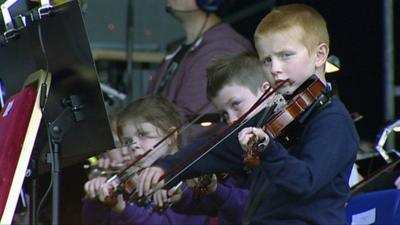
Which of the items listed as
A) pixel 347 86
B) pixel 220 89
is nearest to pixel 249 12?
pixel 347 86

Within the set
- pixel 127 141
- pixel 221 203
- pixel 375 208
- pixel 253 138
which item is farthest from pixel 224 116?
pixel 253 138

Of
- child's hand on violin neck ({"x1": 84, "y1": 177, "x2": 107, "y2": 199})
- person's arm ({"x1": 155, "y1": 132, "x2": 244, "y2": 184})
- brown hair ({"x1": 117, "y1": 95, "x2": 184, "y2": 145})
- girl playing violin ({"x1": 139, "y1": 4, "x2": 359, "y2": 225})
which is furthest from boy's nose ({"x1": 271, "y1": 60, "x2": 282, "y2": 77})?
brown hair ({"x1": 117, "y1": 95, "x2": 184, "y2": 145})

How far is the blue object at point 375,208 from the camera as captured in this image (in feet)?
9.29

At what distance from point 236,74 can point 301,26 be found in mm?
647

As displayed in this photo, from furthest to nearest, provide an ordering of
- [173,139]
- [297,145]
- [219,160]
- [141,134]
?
[141,134], [173,139], [219,160], [297,145]

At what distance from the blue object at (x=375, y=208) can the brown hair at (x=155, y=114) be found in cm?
81

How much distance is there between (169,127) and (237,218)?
1.55 ft

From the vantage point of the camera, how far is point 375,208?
289cm

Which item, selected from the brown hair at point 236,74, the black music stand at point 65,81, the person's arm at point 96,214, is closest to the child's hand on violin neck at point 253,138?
the black music stand at point 65,81

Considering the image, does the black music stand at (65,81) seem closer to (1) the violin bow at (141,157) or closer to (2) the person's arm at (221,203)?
(1) the violin bow at (141,157)

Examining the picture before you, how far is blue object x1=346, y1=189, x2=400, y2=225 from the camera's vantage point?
9.29 feet

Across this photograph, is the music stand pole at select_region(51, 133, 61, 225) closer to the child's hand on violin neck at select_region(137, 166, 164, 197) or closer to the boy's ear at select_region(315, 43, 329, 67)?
the child's hand on violin neck at select_region(137, 166, 164, 197)

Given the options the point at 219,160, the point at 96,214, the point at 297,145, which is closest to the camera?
the point at 297,145

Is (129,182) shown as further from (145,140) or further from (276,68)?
(276,68)
